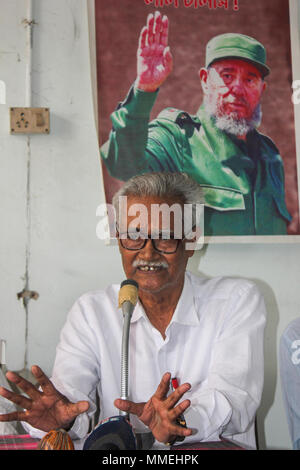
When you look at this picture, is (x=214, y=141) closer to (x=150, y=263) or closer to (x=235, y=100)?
(x=235, y=100)

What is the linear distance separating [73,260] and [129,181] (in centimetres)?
22

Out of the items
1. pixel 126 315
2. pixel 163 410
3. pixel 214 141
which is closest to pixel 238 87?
pixel 214 141

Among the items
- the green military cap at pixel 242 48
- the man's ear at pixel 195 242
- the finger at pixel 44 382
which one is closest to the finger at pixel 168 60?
the green military cap at pixel 242 48

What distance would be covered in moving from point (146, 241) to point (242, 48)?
539 millimetres

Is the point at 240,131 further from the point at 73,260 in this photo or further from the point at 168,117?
the point at 73,260

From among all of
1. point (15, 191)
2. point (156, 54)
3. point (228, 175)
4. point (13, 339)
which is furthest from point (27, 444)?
point (156, 54)

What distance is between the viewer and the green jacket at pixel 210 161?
3.42 feet

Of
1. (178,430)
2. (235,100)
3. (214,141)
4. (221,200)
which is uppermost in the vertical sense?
(235,100)

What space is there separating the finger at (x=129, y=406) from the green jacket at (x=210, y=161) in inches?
18.5

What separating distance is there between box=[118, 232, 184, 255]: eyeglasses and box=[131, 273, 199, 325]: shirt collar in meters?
0.11

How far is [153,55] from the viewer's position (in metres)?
1.07

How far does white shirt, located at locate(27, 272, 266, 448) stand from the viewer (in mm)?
878

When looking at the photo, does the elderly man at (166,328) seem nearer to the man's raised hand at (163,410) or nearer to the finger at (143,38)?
the man's raised hand at (163,410)

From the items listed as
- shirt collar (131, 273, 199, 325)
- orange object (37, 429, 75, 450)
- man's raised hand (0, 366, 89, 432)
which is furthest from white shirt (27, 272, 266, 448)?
orange object (37, 429, 75, 450)
